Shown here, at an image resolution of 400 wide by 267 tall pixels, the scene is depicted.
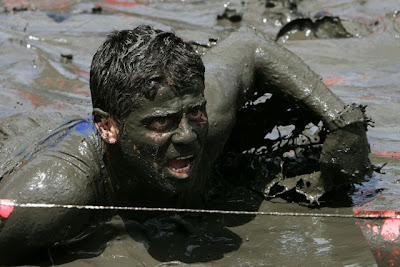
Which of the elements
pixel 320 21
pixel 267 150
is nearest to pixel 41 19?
pixel 320 21

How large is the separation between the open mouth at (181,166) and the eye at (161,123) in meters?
0.16

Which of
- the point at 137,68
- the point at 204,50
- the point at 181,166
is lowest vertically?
the point at 181,166

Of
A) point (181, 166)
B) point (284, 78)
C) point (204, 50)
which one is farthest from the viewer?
point (204, 50)

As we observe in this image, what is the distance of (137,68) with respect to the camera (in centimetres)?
357

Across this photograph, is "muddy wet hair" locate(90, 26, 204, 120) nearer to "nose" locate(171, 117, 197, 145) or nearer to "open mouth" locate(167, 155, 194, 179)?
"nose" locate(171, 117, 197, 145)

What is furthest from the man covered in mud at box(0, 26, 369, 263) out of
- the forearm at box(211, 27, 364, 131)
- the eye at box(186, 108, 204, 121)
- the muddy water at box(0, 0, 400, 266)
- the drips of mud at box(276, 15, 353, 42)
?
the drips of mud at box(276, 15, 353, 42)

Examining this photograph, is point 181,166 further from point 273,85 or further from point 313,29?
point 313,29

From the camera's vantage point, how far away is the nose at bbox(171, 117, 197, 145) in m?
3.58

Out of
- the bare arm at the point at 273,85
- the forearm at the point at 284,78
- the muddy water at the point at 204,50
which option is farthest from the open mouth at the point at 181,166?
the forearm at the point at 284,78

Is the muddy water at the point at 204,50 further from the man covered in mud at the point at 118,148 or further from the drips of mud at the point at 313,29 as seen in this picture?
the man covered in mud at the point at 118,148

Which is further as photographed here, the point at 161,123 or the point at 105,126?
the point at 105,126

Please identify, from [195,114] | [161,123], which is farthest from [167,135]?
[195,114]

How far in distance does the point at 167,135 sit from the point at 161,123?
0.20ft

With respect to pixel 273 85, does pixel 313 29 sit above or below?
below
